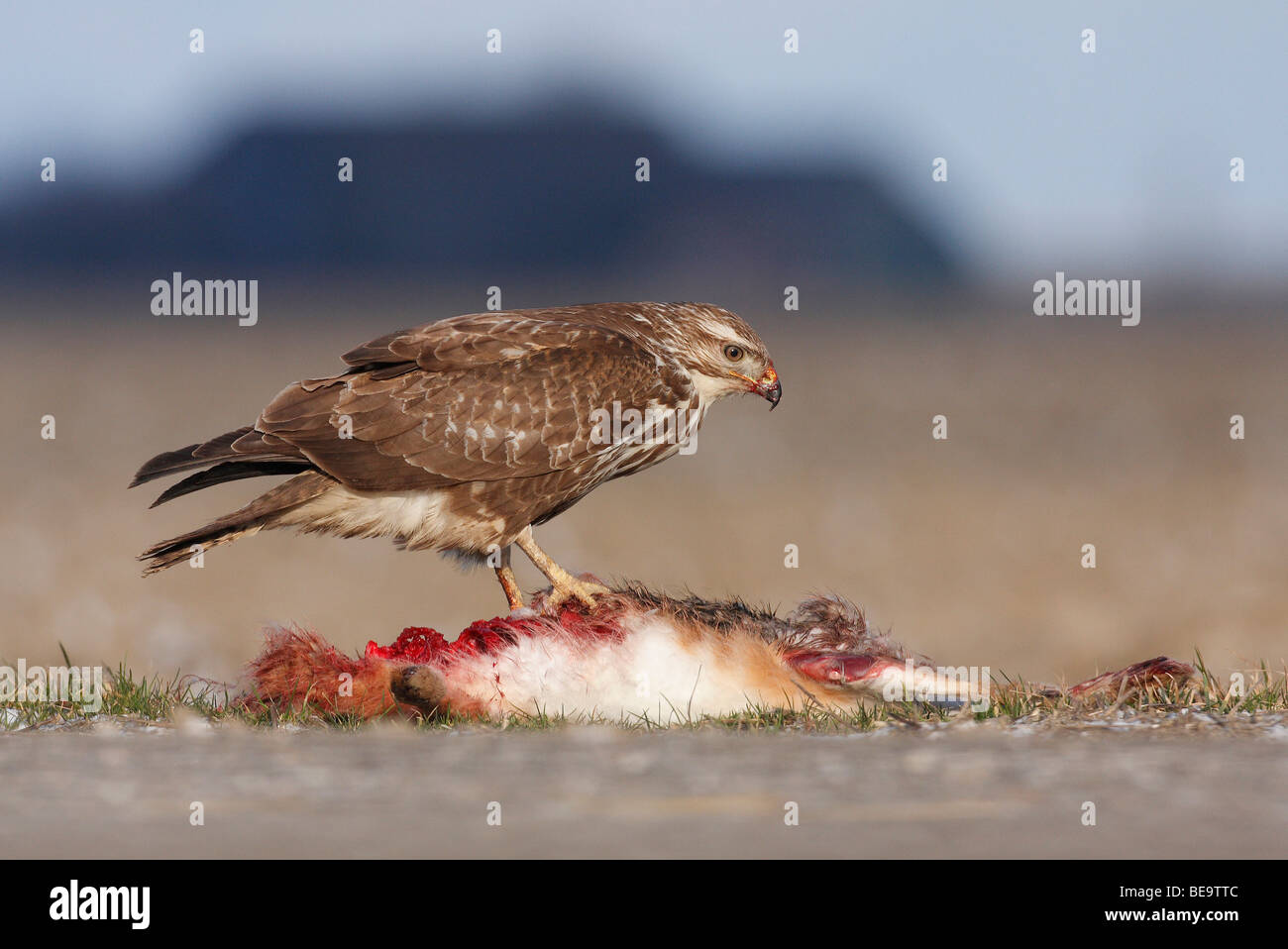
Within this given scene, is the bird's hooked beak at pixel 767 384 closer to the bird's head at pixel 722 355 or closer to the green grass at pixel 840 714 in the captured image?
the bird's head at pixel 722 355

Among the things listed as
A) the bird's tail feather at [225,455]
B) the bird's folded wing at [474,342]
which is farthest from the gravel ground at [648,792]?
the bird's folded wing at [474,342]

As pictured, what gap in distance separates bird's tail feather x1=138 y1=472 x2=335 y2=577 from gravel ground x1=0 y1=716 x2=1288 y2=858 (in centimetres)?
116

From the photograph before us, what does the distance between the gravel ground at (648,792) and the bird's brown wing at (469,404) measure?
1711 mm

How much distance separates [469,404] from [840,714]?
7.59 feet

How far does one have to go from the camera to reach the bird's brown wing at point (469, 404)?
7.23 meters

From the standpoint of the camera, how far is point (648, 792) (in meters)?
4.72

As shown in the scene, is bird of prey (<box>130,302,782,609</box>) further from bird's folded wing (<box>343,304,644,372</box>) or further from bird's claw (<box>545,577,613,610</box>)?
bird's claw (<box>545,577,613,610</box>)

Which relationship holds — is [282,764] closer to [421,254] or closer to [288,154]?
[421,254]

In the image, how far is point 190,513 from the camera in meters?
19.4

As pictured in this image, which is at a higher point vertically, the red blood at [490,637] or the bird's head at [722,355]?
the bird's head at [722,355]

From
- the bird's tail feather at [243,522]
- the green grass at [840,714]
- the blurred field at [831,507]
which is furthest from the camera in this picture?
the blurred field at [831,507]

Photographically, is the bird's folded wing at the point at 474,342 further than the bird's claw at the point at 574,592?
Yes

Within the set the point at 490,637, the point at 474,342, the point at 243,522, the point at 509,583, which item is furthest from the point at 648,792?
the point at 474,342

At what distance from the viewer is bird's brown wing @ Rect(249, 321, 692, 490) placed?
23.7 ft
